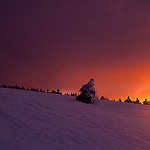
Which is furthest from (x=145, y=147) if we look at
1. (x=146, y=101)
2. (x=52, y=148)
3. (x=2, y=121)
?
(x=146, y=101)

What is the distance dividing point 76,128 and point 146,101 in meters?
76.4

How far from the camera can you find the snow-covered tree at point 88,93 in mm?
19516

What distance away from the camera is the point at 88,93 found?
19.7 metres

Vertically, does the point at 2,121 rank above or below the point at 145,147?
above

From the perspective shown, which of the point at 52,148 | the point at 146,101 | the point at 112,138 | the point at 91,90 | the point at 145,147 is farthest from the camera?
the point at 146,101

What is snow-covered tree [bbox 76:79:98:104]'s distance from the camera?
64.0 feet

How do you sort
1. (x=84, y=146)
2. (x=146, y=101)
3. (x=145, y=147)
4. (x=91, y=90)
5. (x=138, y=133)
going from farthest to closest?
(x=146, y=101) < (x=91, y=90) < (x=138, y=133) < (x=145, y=147) < (x=84, y=146)

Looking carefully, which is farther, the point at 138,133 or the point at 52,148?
the point at 138,133

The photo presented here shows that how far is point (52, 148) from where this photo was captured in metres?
4.84

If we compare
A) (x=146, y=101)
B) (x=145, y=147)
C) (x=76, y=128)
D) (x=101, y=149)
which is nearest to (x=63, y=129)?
(x=76, y=128)

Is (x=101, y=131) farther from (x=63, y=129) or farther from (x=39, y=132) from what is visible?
(x=39, y=132)

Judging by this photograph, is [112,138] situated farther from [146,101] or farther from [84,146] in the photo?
[146,101]

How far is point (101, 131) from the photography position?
23.1 feet

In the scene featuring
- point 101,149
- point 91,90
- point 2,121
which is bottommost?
point 101,149
